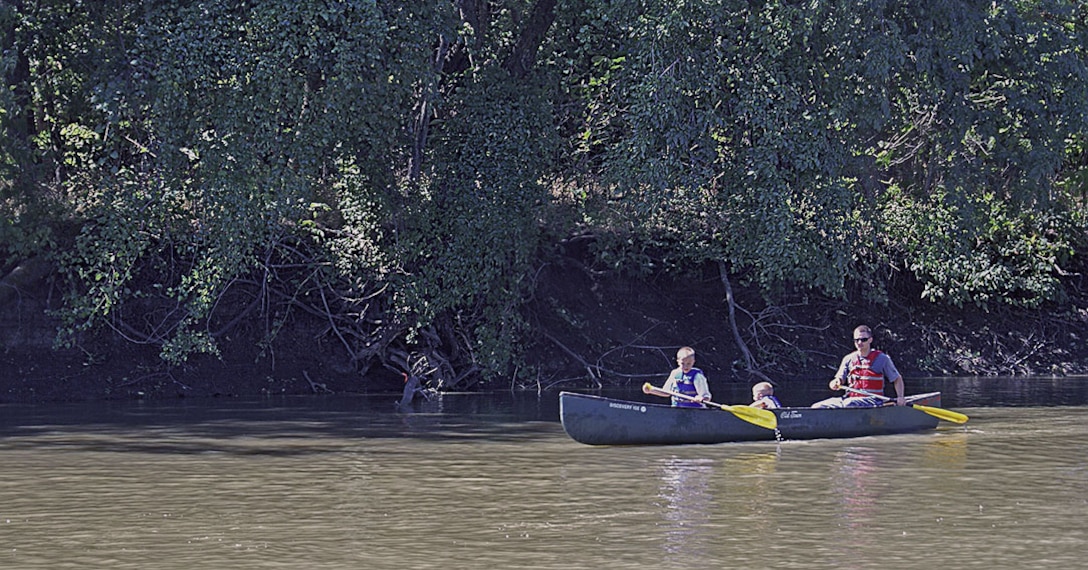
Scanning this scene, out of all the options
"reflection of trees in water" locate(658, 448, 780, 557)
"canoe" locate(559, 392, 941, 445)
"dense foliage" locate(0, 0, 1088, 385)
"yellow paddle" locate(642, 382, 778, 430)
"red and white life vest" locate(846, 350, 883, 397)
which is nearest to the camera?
"reflection of trees in water" locate(658, 448, 780, 557)

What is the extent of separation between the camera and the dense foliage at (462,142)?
18.3m

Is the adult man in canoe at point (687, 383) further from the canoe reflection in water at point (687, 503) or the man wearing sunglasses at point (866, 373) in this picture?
the canoe reflection in water at point (687, 503)

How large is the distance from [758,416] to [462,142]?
654cm

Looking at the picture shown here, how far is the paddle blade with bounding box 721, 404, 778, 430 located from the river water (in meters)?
0.26

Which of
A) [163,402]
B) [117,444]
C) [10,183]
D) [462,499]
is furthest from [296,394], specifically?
[462,499]

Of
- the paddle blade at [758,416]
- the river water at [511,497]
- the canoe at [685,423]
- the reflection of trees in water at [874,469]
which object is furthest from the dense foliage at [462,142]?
the reflection of trees in water at [874,469]

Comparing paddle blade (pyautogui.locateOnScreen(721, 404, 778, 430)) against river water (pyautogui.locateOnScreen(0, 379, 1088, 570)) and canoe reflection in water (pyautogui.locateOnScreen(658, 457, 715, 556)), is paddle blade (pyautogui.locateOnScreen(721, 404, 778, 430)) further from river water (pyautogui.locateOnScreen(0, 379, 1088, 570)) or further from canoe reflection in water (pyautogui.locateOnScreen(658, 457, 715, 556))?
canoe reflection in water (pyautogui.locateOnScreen(658, 457, 715, 556))

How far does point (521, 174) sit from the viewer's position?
20.5m

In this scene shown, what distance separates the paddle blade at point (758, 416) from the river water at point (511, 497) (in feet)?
0.85

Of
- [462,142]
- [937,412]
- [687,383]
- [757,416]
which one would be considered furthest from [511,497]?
[462,142]

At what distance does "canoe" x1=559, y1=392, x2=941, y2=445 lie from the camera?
50.9ft

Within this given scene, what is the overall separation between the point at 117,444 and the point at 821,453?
7.19m

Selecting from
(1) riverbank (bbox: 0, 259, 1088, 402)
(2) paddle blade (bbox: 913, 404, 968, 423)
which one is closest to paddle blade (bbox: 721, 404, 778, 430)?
(2) paddle blade (bbox: 913, 404, 968, 423)

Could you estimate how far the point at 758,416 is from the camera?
16266 millimetres
